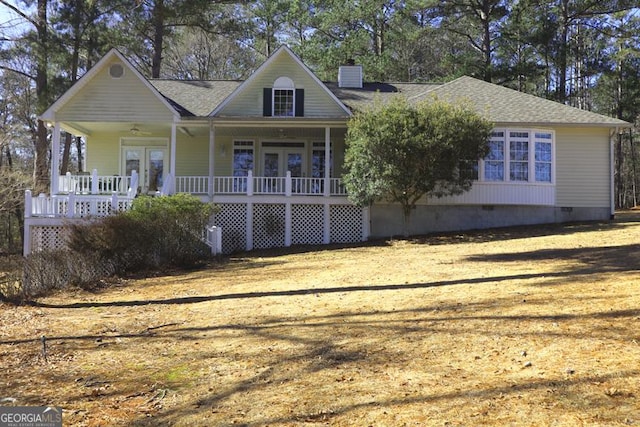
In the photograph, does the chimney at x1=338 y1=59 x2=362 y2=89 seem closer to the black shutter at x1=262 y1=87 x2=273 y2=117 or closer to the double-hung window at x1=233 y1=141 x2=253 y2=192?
the black shutter at x1=262 y1=87 x2=273 y2=117

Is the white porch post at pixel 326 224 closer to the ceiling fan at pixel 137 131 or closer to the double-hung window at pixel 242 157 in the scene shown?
Result: the double-hung window at pixel 242 157

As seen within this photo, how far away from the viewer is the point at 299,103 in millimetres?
17781

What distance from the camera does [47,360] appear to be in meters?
5.17

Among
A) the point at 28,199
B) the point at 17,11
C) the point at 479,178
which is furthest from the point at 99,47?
the point at 479,178

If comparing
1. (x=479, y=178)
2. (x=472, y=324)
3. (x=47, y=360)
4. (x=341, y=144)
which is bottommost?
(x=47, y=360)

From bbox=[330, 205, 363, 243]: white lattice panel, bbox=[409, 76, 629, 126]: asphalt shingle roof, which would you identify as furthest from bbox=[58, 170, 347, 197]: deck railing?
bbox=[409, 76, 629, 126]: asphalt shingle roof

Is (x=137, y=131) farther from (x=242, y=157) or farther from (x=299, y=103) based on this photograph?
(x=299, y=103)

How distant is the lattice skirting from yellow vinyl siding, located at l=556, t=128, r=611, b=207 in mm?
7186

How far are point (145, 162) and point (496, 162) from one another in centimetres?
1321

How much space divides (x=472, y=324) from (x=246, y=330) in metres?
2.59

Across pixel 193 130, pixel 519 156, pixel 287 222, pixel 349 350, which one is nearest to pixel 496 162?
pixel 519 156

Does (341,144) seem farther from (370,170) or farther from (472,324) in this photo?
(472,324)

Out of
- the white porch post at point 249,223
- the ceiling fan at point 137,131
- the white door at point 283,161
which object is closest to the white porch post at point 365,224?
the white porch post at point 249,223

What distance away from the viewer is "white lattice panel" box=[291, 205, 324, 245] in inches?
666
